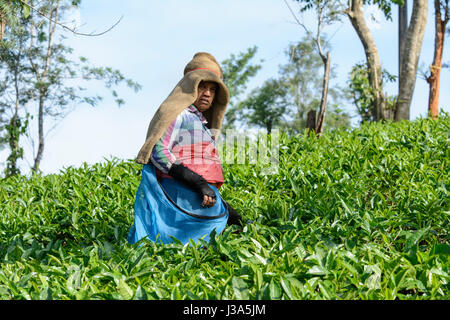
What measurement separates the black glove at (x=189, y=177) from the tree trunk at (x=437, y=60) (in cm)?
1114

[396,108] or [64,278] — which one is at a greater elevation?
[396,108]

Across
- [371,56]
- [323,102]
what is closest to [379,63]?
[371,56]

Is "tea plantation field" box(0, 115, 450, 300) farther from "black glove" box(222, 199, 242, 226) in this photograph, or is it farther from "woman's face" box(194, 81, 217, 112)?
"woman's face" box(194, 81, 217, 112)

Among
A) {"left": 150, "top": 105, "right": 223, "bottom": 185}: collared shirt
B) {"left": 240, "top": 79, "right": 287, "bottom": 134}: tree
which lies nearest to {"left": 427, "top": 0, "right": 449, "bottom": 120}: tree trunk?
{"left": 150, "top": 105, "right": 223, "bottom": 185}: collared shirt

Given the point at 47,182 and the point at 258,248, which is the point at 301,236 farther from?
the point at 47,182

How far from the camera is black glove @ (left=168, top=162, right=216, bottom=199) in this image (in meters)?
3.91

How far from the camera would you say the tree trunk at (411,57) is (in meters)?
12.0

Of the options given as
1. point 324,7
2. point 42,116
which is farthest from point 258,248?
point 42,116

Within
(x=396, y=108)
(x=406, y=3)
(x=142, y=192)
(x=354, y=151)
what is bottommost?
(x=142, y=192)

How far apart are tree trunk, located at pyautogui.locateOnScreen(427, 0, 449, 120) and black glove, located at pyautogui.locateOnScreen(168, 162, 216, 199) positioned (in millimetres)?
11142

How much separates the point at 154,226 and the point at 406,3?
1470 centimetres

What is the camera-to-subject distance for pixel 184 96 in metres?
3.99

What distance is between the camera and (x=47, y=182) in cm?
805

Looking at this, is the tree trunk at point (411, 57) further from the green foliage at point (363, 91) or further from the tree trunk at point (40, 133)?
the tree trunk at point (40, 133)
